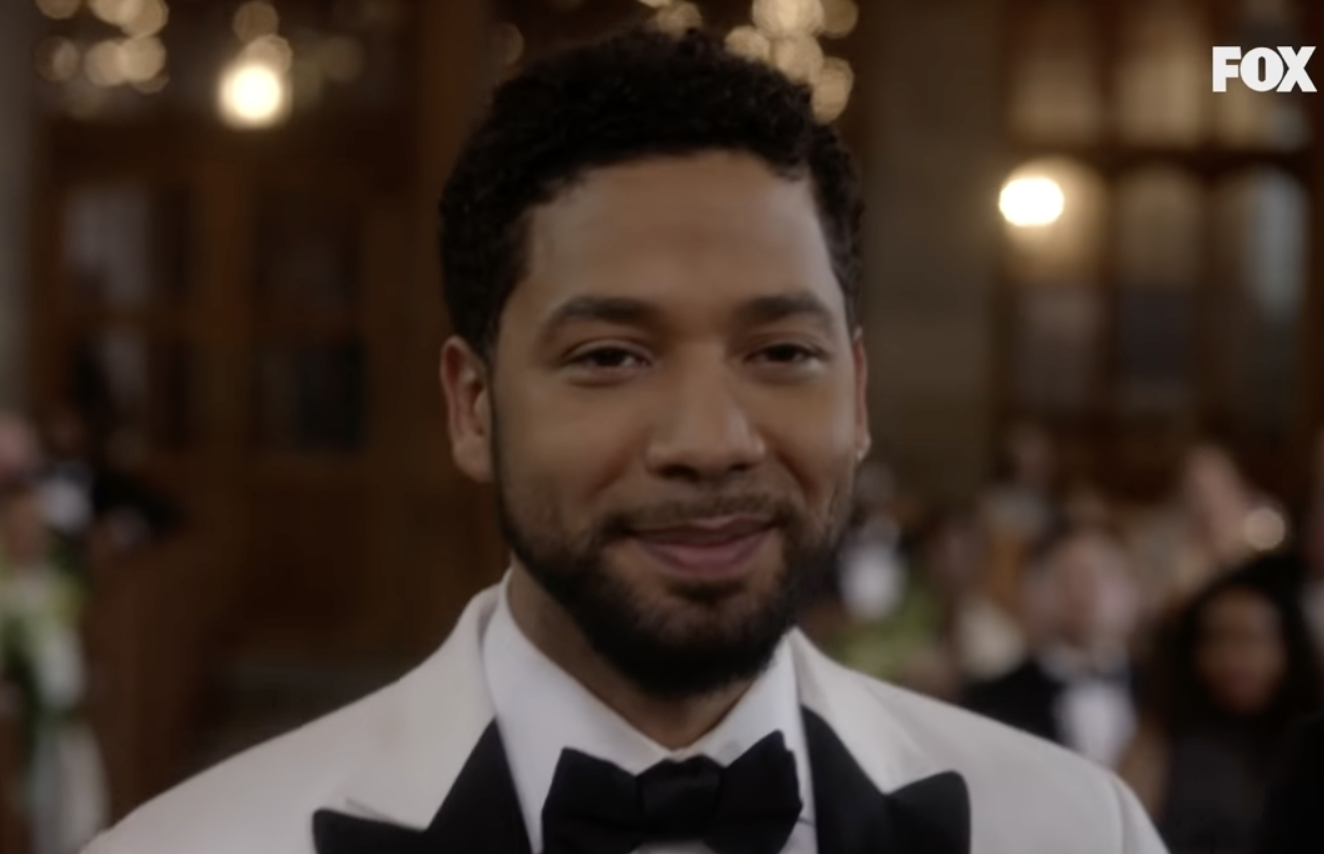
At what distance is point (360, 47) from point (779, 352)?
785 centimetres

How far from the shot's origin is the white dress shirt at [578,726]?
5.18 ft

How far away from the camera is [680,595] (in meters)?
1.46

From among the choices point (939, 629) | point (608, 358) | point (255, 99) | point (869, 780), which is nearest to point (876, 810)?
point (869, 780)

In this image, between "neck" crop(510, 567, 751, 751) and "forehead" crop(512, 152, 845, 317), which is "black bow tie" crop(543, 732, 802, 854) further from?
"forehead" crop(512, 152, 845, 317)

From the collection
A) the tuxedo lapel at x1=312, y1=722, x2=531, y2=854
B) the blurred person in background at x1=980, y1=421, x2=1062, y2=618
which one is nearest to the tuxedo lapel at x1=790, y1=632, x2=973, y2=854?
the tuxedo lapel at x1=312, y1=722, x2=531, y2=854

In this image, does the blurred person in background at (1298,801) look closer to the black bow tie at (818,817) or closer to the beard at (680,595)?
the black bow tie at (818,817)

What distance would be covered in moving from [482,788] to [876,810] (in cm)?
27

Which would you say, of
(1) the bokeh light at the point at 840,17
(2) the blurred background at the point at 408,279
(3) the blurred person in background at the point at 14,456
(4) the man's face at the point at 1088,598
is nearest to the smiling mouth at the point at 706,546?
(4) the man's face at the point at 1088,598

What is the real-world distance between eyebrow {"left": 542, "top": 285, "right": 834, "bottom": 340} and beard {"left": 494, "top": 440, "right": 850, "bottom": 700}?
110 millimetres

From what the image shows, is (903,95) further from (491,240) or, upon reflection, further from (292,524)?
(491,240)

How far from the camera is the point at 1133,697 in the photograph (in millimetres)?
3209

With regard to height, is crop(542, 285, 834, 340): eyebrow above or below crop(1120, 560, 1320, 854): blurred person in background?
above

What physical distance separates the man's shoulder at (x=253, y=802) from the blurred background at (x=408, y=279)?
6321 mm

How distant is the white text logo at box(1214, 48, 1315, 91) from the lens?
2227 mm
